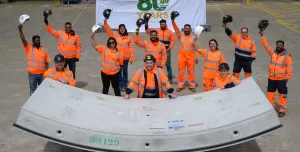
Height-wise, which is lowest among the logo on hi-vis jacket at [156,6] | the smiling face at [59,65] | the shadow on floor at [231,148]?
the shadow on floor at [231,148]

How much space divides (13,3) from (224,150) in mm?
22744

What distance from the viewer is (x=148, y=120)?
243 inches

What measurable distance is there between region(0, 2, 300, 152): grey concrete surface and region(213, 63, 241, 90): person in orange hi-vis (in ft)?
3.69

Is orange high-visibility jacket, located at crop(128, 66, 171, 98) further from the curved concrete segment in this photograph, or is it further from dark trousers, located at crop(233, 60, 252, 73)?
dark trousers, located at crop(233, 60, 252, 73)

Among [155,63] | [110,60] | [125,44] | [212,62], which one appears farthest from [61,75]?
[212,62]

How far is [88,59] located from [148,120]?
677 centimetres

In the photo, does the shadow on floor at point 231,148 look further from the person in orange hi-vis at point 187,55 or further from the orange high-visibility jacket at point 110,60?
the person in orange hi-vis at point 187,55

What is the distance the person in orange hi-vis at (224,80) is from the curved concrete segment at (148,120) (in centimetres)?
17

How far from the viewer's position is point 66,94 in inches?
265

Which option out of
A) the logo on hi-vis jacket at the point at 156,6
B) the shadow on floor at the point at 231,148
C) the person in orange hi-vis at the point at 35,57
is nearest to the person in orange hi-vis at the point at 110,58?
the person in orange hi-vis at the point at 35,57

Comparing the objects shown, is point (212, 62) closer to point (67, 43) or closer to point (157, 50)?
point (157, 50)

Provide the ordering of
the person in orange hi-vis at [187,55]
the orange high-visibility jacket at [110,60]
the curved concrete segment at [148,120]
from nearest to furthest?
the curved concrete segment at [148,120] → the orange high-visibility jacket at [110,60] → the person in orange hi-vis at [187,55]

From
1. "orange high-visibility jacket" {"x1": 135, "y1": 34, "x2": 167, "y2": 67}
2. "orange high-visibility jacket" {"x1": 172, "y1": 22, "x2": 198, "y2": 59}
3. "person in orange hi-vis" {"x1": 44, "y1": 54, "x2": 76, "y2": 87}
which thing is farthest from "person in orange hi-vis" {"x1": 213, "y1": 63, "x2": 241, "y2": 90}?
"person in orange hi-vis" {"x1": 44, "y1": 54, "x2": 76, "y2": 87}

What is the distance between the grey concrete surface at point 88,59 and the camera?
6887 mm
